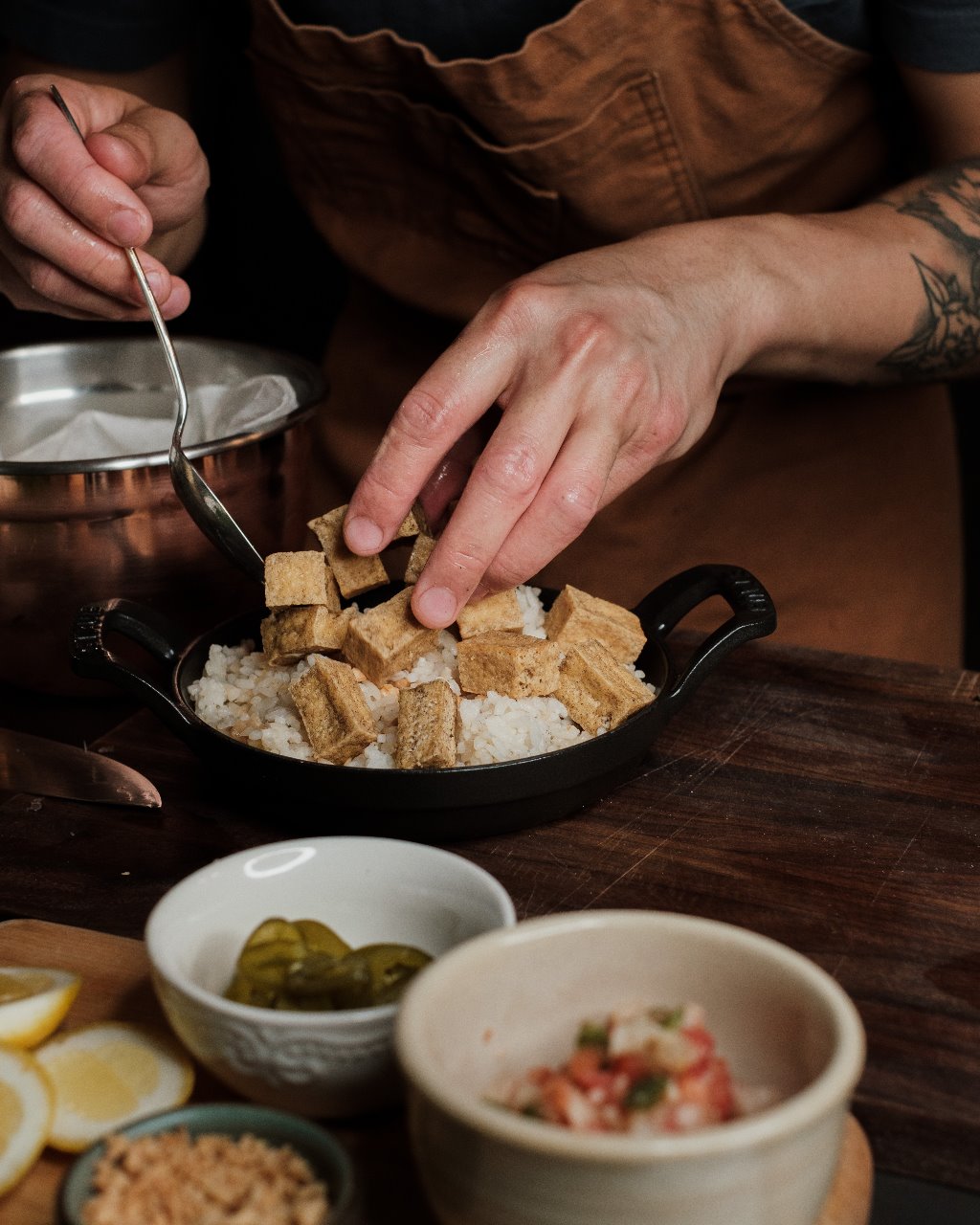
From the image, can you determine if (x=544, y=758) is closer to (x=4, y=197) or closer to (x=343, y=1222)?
(x=343, y=1222)

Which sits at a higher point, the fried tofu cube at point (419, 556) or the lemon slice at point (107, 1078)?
the fried tofu cube at point (419, 556)

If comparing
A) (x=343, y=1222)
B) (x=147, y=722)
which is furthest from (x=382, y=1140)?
(x=147, y=722)

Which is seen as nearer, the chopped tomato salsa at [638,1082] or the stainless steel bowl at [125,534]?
the chopped tomato salsa at [638,1082]

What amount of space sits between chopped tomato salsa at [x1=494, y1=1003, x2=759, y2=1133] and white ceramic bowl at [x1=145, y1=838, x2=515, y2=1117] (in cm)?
13

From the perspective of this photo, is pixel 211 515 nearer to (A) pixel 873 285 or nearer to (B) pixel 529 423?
(B) pixel 529 423

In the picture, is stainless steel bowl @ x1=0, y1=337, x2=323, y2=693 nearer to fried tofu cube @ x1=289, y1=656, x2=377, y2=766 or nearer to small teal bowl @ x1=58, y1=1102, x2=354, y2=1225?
fried tofu cube @ x1=289, y1=656, x2=377, y2=766

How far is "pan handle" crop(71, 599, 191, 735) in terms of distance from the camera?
138cm

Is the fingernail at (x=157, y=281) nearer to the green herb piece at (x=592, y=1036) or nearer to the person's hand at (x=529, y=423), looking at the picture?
the person's hand at (x=529, y=423)

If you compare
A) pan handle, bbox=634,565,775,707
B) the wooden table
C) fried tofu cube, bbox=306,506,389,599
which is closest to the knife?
the wooden table

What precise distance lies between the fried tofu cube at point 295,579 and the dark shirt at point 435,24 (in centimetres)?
94

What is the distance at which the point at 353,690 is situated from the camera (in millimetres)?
1341

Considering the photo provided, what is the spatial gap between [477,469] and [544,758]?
0.30 meters

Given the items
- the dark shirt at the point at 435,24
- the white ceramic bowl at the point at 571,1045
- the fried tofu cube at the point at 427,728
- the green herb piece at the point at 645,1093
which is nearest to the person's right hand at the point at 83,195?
the dark shirt at the point at 435,24

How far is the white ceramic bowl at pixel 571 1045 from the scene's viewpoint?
0.70 metres
